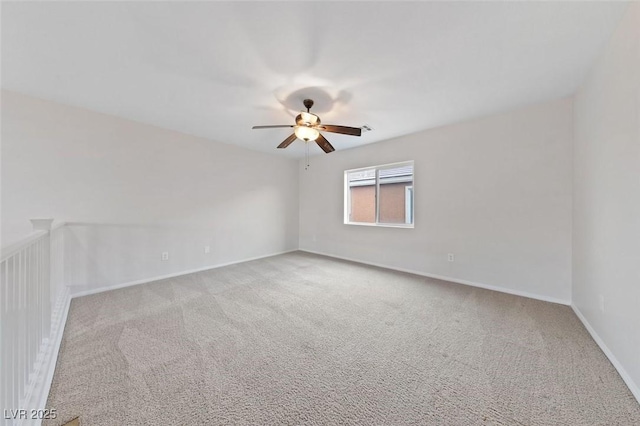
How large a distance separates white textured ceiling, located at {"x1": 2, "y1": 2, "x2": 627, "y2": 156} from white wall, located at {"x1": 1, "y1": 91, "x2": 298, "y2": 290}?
1.25ft

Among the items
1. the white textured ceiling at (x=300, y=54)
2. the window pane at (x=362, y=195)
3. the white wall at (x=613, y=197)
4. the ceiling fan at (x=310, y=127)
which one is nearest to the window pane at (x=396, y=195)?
the window pane at (x=362, y=195)

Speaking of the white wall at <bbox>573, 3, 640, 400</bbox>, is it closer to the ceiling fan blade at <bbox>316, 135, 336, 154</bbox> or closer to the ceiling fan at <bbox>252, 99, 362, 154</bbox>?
the ceiling fan at <bbox>252, 99, 362, 154</bbox>

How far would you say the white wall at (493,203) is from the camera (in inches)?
107

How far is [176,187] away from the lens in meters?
3.75

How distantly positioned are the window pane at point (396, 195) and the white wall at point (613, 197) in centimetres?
203

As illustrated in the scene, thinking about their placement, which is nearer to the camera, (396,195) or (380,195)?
(396,195)

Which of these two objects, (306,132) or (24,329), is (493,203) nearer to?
(306,132)

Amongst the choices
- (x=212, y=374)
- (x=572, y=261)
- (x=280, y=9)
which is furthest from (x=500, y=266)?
(x=280, y=9)

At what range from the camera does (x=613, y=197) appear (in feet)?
5.59

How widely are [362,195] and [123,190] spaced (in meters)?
4.05

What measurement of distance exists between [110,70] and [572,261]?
5.25m

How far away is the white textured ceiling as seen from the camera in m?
1.50

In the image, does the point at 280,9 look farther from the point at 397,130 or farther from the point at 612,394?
the point at 612,394

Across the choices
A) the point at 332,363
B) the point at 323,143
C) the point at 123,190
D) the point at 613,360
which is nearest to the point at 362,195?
the point at 323,143
